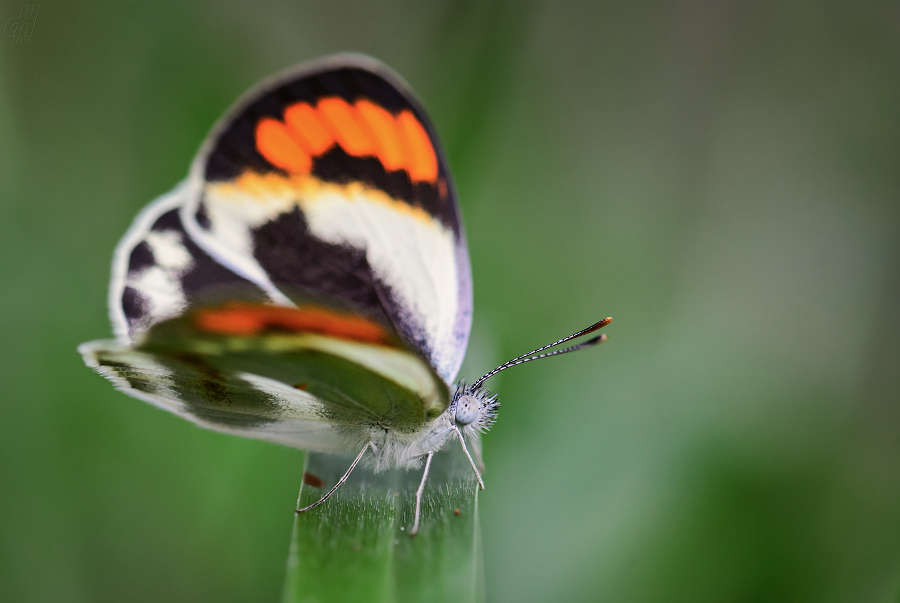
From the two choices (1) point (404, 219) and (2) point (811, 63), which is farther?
(2) point (811, 63)

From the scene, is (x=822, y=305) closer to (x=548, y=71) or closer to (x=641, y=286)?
(x=641, y=286)

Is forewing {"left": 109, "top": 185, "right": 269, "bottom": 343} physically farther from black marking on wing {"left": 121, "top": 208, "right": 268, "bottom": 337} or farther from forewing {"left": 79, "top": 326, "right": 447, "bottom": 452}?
forewing {"left": 79, "top": 326, "right": 447, "bottom": 452}

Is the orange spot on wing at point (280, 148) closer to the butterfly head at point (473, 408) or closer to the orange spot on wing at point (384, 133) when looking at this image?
the orange spot on wing at point (384, 133)

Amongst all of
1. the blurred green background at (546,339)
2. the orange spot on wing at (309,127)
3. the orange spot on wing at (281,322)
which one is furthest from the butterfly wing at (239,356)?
the orange spot on wing at (309,127)

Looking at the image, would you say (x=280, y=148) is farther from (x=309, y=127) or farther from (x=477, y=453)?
(x=477, y=453)

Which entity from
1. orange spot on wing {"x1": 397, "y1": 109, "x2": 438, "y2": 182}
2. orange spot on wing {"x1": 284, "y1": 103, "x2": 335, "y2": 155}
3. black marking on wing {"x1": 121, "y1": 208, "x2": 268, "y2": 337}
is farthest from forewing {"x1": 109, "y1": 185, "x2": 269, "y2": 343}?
orange spot on wing {"x1": 397, "y1": 109, "x2": 438, "y2": 182}

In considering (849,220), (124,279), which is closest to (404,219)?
(124,279)

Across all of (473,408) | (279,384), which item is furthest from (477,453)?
(279,384)

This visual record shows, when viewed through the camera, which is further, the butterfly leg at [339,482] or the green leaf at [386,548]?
the butterfly leg at [339,482]
